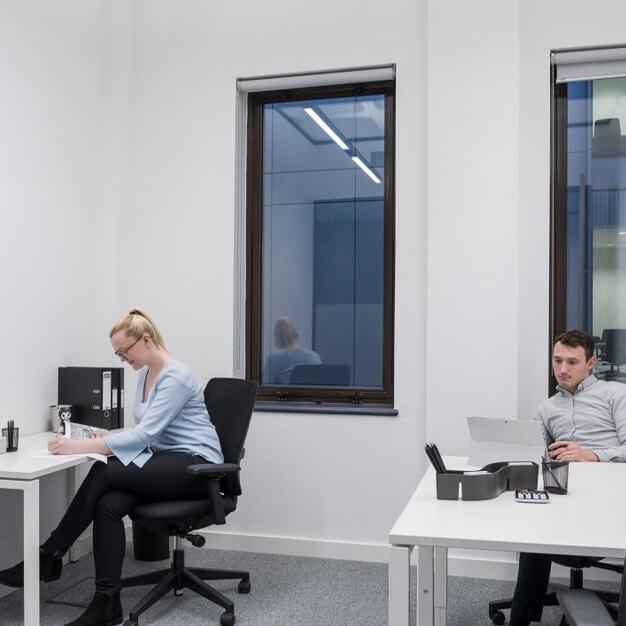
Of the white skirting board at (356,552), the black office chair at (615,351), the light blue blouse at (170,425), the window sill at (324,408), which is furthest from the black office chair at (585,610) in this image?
the black office chair at (615,351)

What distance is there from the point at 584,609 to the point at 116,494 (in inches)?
81.9

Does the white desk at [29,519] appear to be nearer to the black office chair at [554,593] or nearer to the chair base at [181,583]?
the chair base at [181,583]

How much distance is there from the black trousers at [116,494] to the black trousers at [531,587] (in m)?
1.30

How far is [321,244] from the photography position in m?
4.21

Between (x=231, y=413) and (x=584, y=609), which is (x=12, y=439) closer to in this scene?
(x=231, y=413)

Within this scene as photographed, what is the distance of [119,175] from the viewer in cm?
424

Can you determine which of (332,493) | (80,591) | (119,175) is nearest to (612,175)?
(332,493)

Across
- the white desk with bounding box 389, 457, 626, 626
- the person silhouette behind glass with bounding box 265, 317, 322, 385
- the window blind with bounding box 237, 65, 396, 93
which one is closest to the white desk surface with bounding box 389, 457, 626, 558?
the white desk with bounding box 389, 457, 626, 626

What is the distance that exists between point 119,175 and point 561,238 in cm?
249

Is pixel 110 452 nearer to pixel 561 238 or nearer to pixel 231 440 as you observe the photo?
pixel 231 440

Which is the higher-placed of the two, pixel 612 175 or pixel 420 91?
pixel 420 91

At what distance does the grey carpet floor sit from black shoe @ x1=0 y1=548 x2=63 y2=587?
0.70 feet

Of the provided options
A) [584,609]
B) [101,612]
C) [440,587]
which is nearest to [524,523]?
[584,609]

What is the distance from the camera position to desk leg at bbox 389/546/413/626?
182 cm
